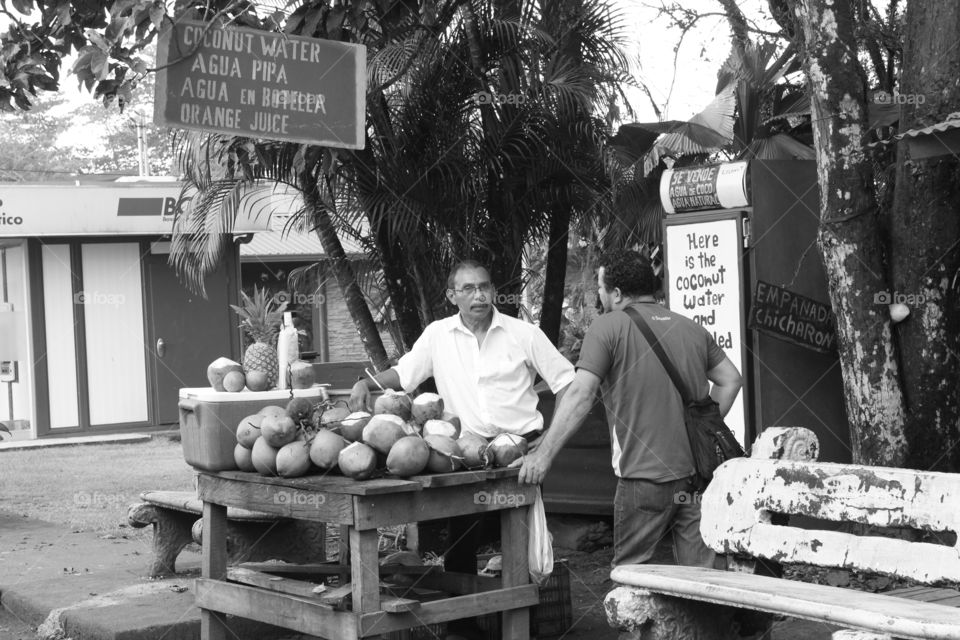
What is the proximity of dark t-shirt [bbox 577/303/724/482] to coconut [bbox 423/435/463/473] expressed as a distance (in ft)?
2.14

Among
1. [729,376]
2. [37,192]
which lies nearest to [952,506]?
[729,376]

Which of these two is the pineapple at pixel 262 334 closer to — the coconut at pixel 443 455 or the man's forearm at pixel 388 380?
the man's forearm at pixel 388 380

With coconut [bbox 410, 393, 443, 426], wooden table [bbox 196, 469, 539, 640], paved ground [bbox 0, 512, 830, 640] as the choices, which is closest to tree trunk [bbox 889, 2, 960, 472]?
paved ground [bbox 0, 512, 830, 640]

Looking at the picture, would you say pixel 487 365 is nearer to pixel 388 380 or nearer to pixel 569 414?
pixel 388 380

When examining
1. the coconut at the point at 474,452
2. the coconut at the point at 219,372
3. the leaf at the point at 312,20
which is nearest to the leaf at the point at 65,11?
the leaf at the point at 312,20

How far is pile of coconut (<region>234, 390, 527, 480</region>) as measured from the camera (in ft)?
15.7

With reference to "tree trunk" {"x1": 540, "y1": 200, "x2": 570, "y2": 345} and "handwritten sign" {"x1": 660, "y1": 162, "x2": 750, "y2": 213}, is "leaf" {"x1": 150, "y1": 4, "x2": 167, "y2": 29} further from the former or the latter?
"tree trunk" {"x1": 540, "y1": 200, "x2": 570, "y2": 345}

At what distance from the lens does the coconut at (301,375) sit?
5.64m

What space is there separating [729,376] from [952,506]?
149cm

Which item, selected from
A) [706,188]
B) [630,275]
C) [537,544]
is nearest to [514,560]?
[537,544]

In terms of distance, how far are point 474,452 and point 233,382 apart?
1211 mm

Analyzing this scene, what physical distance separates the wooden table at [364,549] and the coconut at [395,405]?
1.57ft

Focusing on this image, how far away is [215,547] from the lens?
217 inches

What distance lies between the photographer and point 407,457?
187 inches
